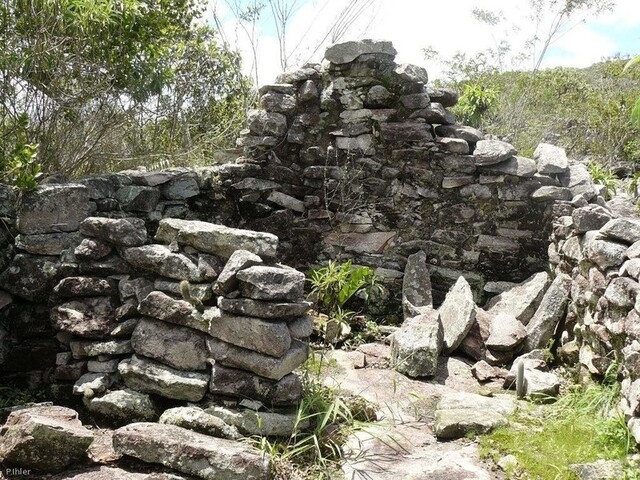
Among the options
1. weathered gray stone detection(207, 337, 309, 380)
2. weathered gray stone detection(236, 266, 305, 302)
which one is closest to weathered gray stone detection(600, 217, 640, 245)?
weathered gray stone detection(236, 266, 305, 302)

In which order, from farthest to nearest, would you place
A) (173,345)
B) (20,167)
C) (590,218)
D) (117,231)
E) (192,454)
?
(590,218) → (20,167) → (117,231) → (173,345) → (192,454)

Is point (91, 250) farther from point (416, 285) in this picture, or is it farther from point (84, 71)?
point (416, 285)

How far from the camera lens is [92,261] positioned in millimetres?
5195

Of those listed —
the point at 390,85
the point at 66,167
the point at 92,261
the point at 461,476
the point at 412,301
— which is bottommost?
the point at 461,476

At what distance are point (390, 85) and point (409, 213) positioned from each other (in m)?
1.62

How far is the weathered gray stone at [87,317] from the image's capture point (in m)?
4.98

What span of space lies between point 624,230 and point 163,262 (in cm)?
372

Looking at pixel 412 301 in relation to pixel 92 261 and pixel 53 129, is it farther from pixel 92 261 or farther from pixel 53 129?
pixel 53 129

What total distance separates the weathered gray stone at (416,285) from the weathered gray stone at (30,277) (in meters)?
3.82

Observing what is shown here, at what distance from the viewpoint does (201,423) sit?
4422 mm

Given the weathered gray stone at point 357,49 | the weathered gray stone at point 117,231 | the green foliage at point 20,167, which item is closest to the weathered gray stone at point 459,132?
the weathered gray stone at point 357,49

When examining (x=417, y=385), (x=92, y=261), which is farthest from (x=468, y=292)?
(x=92, y=261)

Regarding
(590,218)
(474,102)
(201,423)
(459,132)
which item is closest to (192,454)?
(201,423)

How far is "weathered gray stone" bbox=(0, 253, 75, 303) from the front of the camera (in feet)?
17.5
